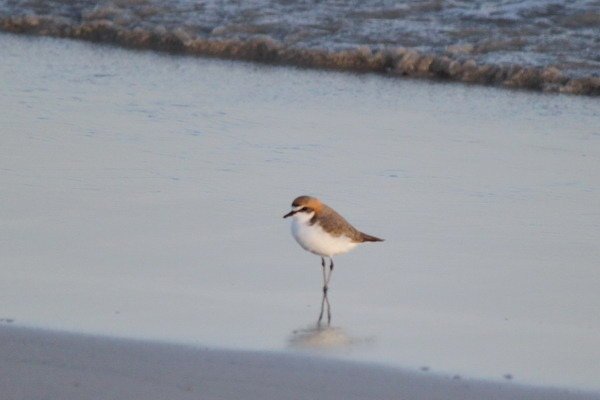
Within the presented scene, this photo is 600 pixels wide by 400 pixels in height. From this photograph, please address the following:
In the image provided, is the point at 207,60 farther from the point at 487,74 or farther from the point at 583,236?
the point at 583,236

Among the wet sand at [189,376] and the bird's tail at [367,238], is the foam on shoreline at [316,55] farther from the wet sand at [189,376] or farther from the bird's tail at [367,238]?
the wet sand at [189,376]

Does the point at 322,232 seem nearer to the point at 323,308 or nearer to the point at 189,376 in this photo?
the point at 323,308

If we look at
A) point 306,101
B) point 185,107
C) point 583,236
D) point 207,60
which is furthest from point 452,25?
point 583,236

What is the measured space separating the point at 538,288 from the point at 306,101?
4.63 meters

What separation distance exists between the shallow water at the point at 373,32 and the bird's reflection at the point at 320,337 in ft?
21.1

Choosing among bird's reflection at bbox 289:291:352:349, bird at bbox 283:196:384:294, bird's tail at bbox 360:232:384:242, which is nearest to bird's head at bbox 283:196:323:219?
bird at bbox 283:196:384:294

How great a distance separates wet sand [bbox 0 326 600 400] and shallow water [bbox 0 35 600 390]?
0.47ft

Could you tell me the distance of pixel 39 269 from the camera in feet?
19.9

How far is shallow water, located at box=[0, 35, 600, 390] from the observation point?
548cm

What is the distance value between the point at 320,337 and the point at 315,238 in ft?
3.03

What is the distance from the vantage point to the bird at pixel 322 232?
629 centimetres

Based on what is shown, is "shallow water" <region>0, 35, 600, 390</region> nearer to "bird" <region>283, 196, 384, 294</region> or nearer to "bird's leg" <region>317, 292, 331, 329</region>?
"bird's leg" <region>317, 292, 331, 329</region>

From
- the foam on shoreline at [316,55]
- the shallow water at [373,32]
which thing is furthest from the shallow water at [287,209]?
the shallow water at [373,32]

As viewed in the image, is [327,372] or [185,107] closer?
[327,372]
